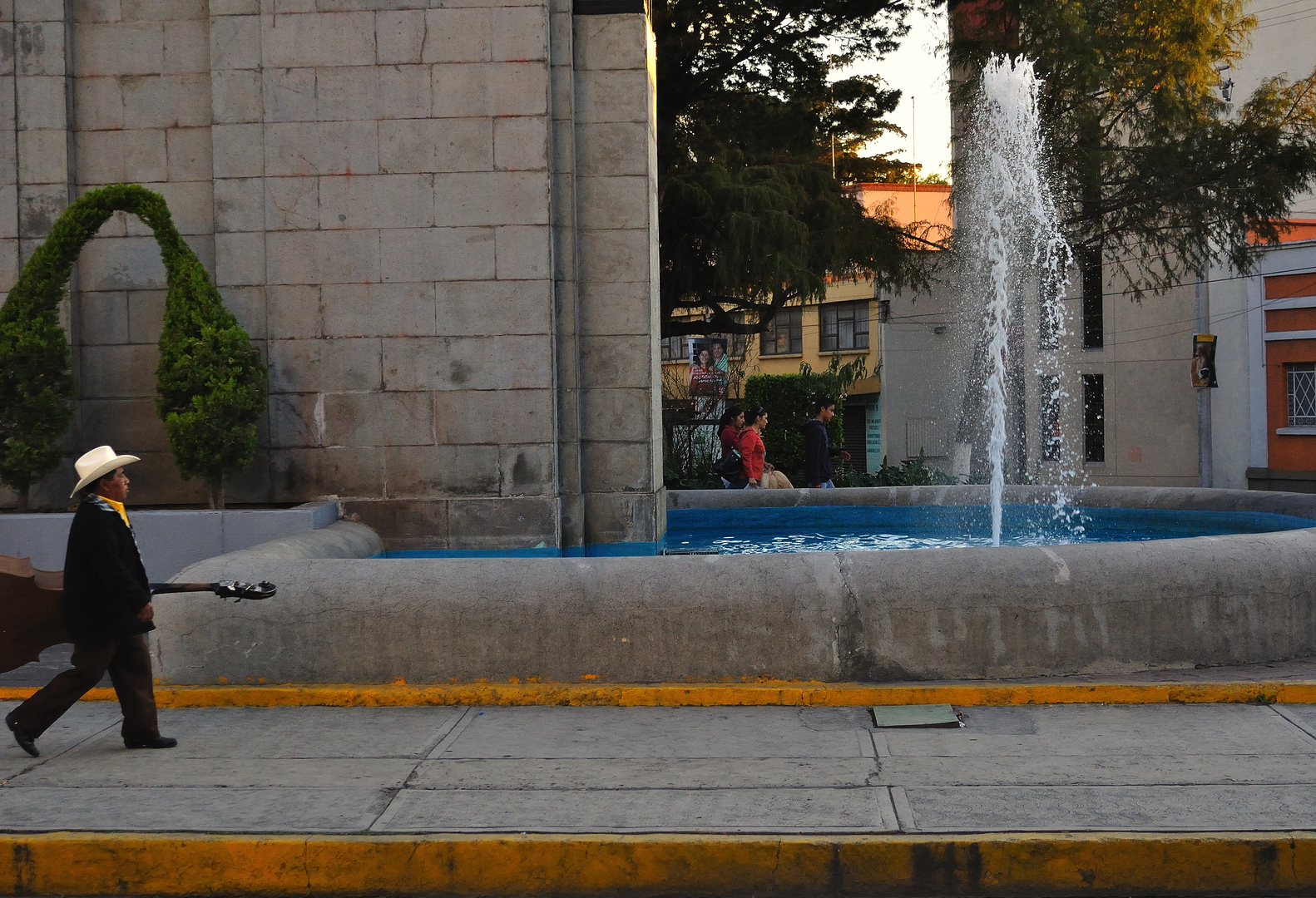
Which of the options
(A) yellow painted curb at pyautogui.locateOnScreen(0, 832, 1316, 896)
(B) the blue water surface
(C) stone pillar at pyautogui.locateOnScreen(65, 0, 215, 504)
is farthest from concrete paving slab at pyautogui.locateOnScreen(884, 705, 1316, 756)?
(C) stone pillar at pyautogui.locateOnScreen(65, 0, 215, 504)

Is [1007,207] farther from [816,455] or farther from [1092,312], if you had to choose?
[816,455]

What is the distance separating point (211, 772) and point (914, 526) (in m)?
9.46

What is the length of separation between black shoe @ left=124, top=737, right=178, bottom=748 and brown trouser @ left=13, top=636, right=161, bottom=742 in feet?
0.05

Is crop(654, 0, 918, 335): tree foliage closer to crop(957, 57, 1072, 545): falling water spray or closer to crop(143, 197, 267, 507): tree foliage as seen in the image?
crop(957, 57, 1072, 545): falling water spray

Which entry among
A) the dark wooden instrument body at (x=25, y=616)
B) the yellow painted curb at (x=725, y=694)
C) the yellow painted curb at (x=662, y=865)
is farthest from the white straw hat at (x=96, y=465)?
the yellow painted curb at (x=662, y=865)

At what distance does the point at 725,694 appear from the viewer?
6.58 meters

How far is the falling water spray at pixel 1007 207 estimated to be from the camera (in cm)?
Answer: 2097

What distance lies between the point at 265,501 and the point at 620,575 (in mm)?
4323

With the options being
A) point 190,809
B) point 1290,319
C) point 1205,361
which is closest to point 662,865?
point 190,809

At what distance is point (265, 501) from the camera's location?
32.6ft

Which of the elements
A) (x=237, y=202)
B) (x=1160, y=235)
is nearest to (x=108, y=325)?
(x=237, y=202)

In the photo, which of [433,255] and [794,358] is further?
[794,358]

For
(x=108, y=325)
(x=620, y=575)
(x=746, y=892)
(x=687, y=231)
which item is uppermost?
(x=687, y=231)

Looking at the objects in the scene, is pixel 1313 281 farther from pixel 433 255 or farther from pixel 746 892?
pixel 746 892
